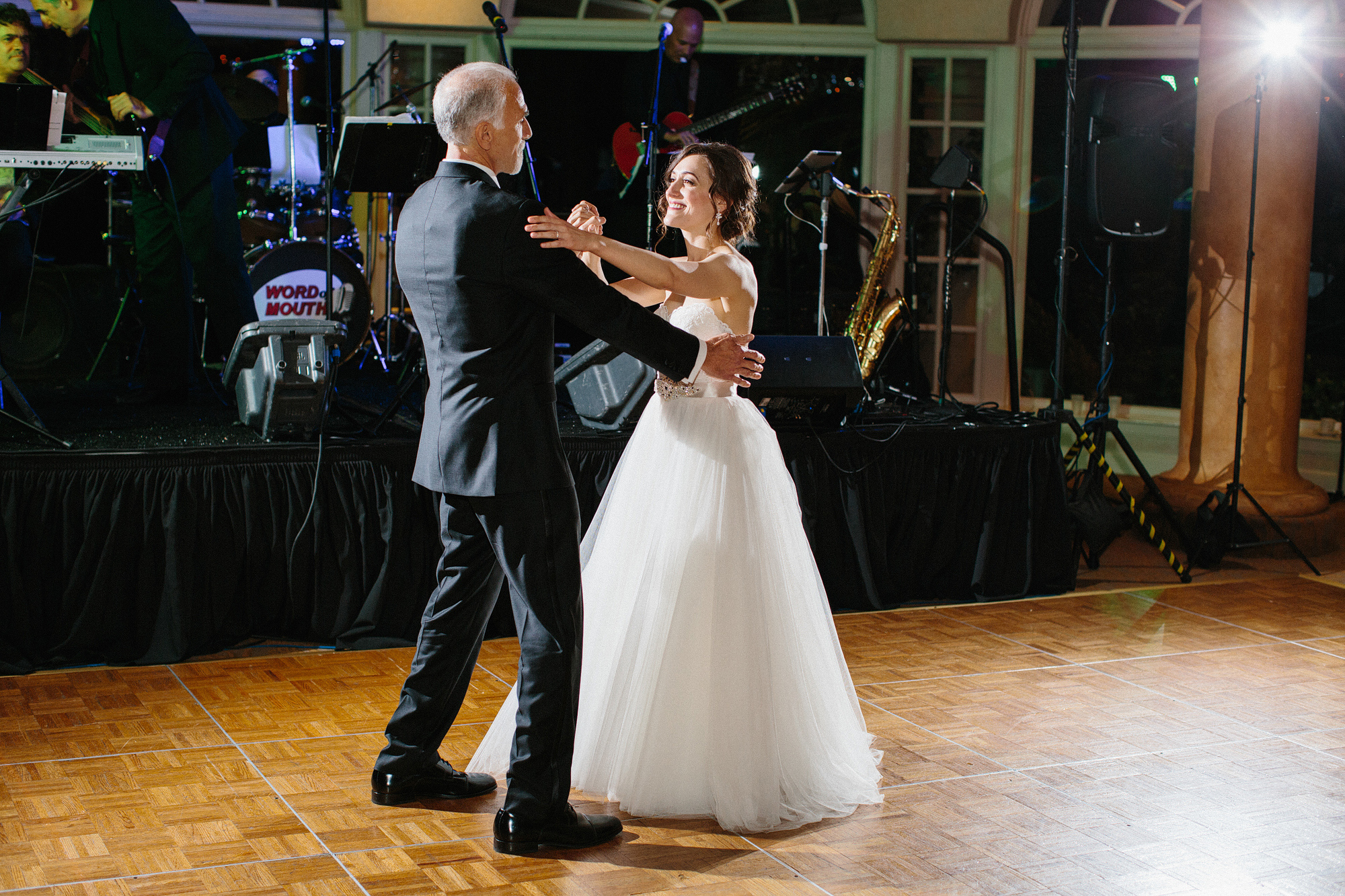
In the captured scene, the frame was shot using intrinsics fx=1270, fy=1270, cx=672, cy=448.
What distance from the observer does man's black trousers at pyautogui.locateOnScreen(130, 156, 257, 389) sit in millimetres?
5277

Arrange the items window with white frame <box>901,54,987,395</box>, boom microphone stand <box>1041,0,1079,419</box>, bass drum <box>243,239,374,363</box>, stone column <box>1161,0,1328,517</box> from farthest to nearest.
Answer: window with white frame <box>901,54,987,395</box>, bass drum <box>243,239,374,363</box>, stone column <box>1161,0,1328,517</box>, boom microphone stand <box>1041,0,1079,419</box>

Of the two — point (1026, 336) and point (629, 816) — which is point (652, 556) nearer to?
point (629, 816)

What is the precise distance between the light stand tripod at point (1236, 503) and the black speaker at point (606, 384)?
278 cm

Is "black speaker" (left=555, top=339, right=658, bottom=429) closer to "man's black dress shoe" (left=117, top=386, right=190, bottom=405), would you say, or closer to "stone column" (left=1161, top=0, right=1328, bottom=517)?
"man's black dress shoe" (left=117, top=386, right=190, bottom=405)

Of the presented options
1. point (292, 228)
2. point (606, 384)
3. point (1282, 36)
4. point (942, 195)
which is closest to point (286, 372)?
point (606, 384)

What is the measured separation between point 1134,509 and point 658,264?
3.39m

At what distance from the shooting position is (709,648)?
2.96 meters

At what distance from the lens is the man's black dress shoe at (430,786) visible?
117 inches

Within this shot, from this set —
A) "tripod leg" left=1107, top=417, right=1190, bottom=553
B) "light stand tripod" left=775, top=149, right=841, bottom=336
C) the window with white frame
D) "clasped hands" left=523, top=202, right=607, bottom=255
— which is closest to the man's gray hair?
"clasped hands" left=523, top=202, right=607, bottom=255

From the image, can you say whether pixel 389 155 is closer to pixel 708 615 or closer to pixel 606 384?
pixel 606 384

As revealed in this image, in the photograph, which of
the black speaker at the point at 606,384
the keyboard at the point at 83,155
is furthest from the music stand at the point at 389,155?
the keyboard at the point at 83,155

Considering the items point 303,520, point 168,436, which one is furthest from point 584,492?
point 168,436

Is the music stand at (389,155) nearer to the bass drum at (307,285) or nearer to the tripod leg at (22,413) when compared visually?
the tripod leg at (22,413)

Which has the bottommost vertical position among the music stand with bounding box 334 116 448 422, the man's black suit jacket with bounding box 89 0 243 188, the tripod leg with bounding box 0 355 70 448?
the tripod leg with bounding box 0 355 70 448
